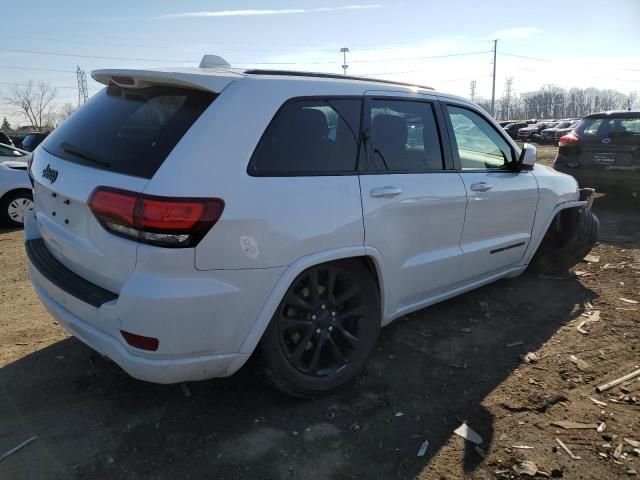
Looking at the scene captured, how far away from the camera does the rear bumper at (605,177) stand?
26.6 feet

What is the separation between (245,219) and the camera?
90.9 inches

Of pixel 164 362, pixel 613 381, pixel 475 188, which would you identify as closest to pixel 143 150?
pixel 164 362

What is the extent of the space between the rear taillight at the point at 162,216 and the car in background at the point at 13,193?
6.25 metres

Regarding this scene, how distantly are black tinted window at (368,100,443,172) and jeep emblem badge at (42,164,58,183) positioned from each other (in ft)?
5.68

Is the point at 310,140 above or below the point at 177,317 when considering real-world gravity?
above

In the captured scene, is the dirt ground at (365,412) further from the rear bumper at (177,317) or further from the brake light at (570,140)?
the brake light at (570,140)

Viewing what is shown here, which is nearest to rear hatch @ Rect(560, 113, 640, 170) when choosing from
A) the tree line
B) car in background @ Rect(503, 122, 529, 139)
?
car in background @ Rect(503, 122, 529, 139)

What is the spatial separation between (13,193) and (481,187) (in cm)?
692

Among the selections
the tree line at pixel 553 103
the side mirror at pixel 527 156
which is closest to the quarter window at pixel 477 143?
the side mirror at pixel 527 156

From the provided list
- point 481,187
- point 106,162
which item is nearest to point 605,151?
point 481,187

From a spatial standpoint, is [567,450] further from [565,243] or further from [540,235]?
[565,243]

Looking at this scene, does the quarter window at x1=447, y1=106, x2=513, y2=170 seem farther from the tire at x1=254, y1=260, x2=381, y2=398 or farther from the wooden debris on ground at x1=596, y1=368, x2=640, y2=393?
the wooden debris on ground at x1=596, y1=368, x2=640, y2=393

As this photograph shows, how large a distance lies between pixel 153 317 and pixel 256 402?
1.00m

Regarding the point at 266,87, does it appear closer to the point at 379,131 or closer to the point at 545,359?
the point at 379,131
